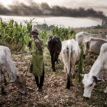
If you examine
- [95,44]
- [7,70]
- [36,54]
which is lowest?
[7,70]

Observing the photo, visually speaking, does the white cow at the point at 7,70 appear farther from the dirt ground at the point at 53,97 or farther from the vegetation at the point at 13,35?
the vegetation at the point at 13,35

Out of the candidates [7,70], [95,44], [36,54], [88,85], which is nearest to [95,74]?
[88,85]

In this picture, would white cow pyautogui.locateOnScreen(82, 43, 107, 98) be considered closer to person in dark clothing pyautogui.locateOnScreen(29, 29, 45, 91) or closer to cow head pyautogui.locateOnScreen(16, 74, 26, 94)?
person in dark clothing pyautogui.locateOnScreen(29, 29, 45, 91)

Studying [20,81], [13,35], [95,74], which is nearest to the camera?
[20,81]

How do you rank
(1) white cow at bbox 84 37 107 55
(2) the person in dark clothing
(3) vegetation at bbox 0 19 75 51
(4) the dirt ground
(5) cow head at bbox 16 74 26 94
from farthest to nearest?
(3) vegetation at bbox 0 19 75 51 < (1) white cow at bbox 84 37 107 55 < (2) the person in dark clothing < (4) the dirt ground < (5) cow head at bbox 16 74 26 94

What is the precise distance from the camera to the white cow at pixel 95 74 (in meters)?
3.94

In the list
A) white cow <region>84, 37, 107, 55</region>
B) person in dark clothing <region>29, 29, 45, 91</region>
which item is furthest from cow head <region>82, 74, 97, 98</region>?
white cow <region>84, 37, 107, 55</region>

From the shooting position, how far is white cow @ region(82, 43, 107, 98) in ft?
12.9

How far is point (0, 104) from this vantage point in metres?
3.76

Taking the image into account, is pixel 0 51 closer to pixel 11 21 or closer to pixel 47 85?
pixel 47 85

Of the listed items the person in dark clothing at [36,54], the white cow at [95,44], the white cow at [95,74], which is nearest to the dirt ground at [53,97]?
the white cow at [95,74]

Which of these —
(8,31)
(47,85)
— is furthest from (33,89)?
(8,31)

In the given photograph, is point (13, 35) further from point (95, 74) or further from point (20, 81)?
point (95, 74)

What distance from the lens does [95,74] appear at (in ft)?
13.5
